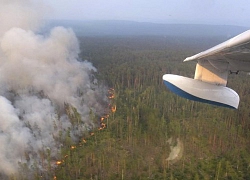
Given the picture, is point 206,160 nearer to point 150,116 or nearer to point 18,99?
point 150,116

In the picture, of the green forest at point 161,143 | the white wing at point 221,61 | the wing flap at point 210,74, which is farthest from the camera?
the green forest at point 161,143

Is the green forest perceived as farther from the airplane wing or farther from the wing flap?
the wing flap

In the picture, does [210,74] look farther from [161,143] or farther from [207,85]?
[161,143]

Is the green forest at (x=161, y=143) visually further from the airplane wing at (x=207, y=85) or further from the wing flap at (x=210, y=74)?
the wing flap at (x=210, y=74)

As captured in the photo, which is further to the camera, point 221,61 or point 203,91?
point 203,91

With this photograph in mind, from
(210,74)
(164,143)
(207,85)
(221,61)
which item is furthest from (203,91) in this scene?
(164,143)

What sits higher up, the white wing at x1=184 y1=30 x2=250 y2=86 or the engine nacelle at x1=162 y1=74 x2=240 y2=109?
the white wing at x1=184 y1=30 x2=250 y2=86

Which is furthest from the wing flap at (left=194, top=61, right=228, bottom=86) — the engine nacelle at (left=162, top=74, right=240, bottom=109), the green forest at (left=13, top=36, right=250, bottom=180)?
the green forest at (left=13, top=36, right=250, bottom=180)

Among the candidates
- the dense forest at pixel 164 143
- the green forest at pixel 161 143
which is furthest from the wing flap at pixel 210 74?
the dense forest at pixel 164 143

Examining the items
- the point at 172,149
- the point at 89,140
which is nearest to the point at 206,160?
the point at 172,149
